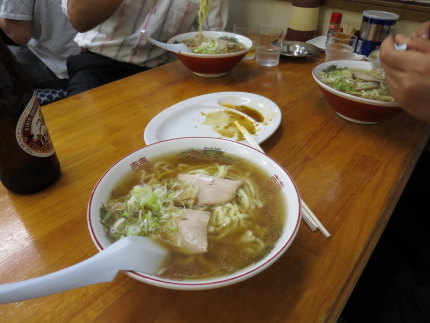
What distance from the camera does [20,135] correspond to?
70cm

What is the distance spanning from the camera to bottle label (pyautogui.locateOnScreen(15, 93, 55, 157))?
70 centimetres

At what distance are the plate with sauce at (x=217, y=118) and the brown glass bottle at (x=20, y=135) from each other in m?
0.30

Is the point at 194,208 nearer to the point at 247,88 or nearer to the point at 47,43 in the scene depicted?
the point at 247,88

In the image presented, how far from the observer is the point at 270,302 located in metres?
0.55

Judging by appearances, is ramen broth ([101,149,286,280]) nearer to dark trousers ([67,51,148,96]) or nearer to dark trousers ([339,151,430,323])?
dark trousers ([339,151,430,323])

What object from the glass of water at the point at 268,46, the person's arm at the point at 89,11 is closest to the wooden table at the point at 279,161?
the glass of water at the point at 268,46

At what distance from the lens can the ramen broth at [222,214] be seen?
0.55 metres

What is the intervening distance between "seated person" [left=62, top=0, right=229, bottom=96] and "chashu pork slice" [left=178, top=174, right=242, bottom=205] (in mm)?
1372

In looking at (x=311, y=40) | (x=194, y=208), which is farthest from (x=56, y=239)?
(x=311, y=40)

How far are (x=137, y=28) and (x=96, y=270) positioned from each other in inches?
72.4

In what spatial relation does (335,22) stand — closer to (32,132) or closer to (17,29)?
(32,132)

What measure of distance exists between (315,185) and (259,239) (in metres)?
0.33

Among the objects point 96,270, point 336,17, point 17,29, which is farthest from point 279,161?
point 17,29

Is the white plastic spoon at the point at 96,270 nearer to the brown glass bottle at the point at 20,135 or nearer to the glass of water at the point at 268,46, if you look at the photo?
the brown glass bottle at the point at 20,135
